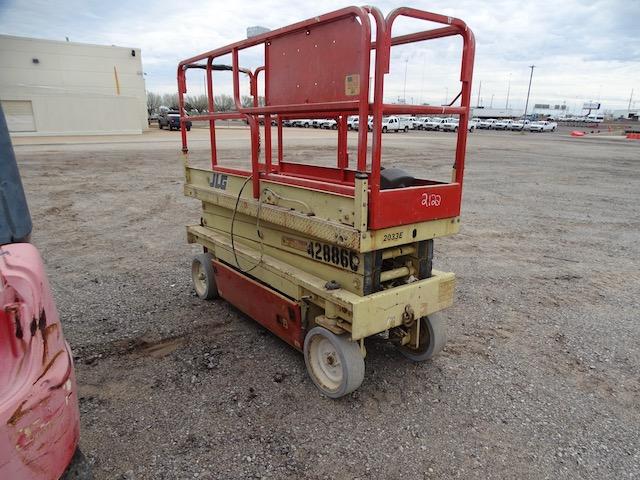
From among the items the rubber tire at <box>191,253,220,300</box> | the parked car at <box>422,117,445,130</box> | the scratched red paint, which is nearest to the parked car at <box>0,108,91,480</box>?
the scratched red paint

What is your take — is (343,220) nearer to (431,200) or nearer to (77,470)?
(431,200)

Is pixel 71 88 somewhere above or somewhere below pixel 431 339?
above

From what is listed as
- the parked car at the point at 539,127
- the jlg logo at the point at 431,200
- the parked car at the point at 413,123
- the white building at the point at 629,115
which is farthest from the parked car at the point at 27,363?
the white building at the point at 629,115

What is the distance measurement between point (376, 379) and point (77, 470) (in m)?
2.17

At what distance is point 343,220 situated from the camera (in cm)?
292

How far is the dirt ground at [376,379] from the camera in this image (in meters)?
2.63

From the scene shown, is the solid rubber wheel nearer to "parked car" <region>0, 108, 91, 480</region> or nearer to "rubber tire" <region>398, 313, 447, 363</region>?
"rubber tire" <region>398, 313, 447, 363</region>

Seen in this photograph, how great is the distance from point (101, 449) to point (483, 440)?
2312mm

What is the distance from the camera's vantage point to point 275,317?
370 centimetres

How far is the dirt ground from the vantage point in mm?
2627

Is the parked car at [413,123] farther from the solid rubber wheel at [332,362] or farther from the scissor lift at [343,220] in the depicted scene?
the solid rubber wheel at [332,362]

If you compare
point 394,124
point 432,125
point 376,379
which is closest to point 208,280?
point 376,379

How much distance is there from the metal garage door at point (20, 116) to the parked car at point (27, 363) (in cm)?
3091

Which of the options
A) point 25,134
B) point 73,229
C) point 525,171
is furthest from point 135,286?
point 25,134
